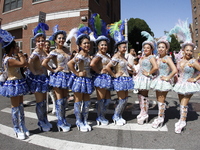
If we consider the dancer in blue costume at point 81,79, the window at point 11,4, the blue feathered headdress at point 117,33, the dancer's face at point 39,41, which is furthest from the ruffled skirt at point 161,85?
the window at point 11,4

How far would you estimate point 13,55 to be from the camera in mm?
3117

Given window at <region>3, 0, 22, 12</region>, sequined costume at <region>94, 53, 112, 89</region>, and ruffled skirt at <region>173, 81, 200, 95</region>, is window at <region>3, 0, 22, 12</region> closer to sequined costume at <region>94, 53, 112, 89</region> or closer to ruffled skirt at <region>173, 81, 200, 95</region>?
sequined costume at <region>94, 53, 112, 89</region>

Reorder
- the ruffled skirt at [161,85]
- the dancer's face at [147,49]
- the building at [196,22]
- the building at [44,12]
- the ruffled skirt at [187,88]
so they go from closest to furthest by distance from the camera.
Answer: the ruffled skirt at [187,88]
the ruffled skirt at [161,85]
the dancer's face at [147,49]
the building at [44,12]
the building at [196,22]

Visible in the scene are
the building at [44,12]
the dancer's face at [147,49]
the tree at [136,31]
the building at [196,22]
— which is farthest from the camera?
the building at [196,22]

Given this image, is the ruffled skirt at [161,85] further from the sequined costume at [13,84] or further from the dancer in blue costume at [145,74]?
the sequined costume at [13,84]

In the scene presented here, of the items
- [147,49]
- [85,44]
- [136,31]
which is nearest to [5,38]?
[85,44]

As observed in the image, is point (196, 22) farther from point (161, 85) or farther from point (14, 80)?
point (14, 80)

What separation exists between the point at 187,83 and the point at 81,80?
2.22m

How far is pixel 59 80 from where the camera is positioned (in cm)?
332

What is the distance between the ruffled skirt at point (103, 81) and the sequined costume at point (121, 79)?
15cm

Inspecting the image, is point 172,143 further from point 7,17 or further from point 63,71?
point 7,17

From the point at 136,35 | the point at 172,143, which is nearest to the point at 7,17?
the point at 172,143

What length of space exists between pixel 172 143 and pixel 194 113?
2.32 meters

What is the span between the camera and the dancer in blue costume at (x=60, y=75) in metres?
3.34
